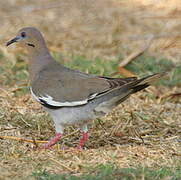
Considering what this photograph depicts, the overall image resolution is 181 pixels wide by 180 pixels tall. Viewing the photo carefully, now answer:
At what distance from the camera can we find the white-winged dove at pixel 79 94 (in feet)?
17.7

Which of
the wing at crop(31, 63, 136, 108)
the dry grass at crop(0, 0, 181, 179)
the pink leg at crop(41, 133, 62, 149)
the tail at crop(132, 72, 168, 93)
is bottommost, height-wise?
the dry grass at crop(0, 0, 181, 179)

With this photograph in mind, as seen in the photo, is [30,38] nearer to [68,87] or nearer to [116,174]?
[68,87]

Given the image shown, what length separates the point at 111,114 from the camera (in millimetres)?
6688

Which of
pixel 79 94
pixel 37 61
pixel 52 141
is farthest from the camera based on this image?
pixel 37 61

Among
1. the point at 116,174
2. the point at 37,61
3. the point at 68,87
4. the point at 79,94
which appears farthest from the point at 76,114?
the point at 116,174

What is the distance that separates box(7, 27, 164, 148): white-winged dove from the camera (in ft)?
17.7

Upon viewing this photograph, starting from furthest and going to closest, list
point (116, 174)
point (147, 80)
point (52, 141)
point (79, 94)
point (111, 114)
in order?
point (111, 114) → point (52, 141) → point (79, 94) → point (147, 80) → point (116, 174)

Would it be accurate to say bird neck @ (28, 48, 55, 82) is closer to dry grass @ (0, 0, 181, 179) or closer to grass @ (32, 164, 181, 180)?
dry grass @ (0, 0, 181, 179)

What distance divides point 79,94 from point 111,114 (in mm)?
1309

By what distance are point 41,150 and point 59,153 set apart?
0.61ft

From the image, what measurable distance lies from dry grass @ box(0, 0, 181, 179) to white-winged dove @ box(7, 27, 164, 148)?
272 mm

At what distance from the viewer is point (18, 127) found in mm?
6152

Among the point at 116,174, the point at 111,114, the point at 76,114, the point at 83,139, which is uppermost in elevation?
the point at 116,174

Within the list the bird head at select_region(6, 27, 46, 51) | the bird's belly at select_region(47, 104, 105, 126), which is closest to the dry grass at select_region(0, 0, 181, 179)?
the bird's belly at select_region(47, 104, 105, 126)
